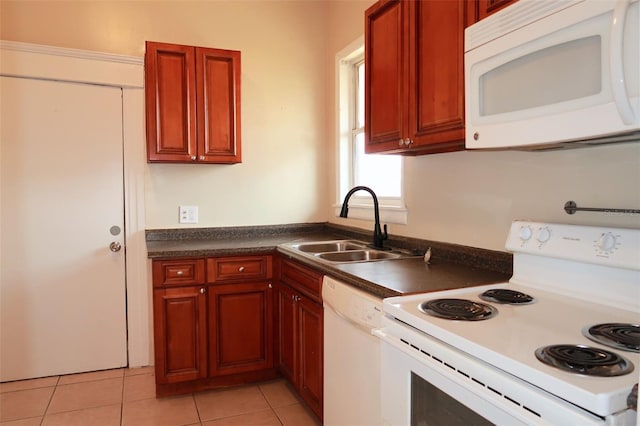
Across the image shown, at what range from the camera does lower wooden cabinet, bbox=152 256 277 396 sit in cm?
251

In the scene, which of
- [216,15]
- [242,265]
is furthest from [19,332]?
[216,15]

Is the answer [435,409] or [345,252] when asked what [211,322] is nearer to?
[345,252]

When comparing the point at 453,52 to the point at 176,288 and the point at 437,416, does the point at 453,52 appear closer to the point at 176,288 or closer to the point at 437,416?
the point at 437,416

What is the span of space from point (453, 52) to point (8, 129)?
2.70m

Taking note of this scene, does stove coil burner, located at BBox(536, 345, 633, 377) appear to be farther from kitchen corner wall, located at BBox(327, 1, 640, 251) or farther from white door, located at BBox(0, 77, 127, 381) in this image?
white door, located at BBox(0, 77, 127, 381)

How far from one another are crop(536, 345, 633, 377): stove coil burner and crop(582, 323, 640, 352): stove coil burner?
0.19 feet

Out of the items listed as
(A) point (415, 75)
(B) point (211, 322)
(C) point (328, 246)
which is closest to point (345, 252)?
(C) point (328, 246)

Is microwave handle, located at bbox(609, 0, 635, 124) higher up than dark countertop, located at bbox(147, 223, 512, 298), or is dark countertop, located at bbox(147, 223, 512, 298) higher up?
microwave handle, located at bbox(609, 0, 635, 124)

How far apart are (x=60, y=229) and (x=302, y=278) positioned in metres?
1.73

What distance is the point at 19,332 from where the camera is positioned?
9.15 feet

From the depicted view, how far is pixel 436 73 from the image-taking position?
1710 mm

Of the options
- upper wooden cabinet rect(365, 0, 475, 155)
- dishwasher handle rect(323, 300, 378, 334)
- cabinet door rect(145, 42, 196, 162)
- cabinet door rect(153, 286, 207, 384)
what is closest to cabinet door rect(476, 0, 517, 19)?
upper wooden cabinet rect(365, 0, 475, 155)

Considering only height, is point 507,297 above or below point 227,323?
above

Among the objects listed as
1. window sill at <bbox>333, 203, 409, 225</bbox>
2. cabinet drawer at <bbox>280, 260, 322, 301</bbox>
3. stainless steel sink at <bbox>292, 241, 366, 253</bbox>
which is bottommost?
cabinet drawer at <bbox>280, 260, 322, 301</bbox>
